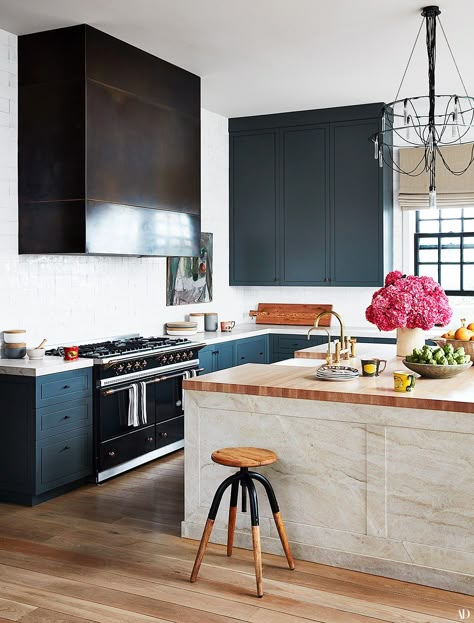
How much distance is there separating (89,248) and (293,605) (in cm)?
288

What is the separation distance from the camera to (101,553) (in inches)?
156

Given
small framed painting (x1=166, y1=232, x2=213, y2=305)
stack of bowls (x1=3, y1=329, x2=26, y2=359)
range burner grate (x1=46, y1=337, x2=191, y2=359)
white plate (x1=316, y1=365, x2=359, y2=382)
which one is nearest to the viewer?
white plate (x1=316, y1=365, x2=359, y2=382)

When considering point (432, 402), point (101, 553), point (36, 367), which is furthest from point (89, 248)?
point (432, 402)

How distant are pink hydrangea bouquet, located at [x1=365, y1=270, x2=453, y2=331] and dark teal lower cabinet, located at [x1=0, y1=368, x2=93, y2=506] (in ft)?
6.92

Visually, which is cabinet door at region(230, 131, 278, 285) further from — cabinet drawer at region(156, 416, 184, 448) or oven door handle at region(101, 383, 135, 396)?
oven door handle at region(101, 383, 135, 396)

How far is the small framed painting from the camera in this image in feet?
23.4

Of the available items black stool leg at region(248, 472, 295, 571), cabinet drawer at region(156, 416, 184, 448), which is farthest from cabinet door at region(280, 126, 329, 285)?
black stool leg at region(248, 472, 295, 571)

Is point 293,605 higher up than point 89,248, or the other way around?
point 89,248

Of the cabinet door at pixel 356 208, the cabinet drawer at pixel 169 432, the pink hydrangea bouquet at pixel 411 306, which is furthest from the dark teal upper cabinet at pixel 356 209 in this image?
the pink hydrangea bouquet at pixel 411 306

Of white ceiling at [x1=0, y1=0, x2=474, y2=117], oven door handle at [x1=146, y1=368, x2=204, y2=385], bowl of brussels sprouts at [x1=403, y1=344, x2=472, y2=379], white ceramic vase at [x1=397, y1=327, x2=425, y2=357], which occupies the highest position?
white ceiling at [x1=0, y1=0, x2=474, y2=117]

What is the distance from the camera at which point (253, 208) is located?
26.3ft

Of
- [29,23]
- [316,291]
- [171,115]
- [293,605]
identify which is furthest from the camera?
[316,291]

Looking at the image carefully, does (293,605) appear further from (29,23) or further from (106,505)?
(29,23)

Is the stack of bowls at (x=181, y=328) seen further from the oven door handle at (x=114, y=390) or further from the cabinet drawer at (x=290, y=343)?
the oven door handle at (x=114, y=390)
